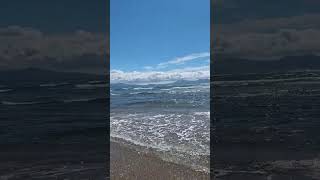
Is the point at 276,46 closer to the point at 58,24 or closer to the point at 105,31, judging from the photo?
the point at 105,31

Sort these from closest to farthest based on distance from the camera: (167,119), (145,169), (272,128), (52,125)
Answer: (52,125) → (272,128) → (145,169) → (167,119)

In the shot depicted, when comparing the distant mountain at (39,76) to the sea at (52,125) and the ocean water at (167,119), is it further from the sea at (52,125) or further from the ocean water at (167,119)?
the ocean water at (167,119)

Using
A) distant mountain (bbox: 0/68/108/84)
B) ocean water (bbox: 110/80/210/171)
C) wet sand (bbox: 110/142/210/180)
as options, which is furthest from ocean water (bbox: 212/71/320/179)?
ocean water (bbox: 110/80/210/171)

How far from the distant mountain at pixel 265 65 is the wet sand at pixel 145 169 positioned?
169cm

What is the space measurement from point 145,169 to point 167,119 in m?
2.30

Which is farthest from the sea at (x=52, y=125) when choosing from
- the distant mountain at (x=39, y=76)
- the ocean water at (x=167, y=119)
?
the ocean water at (x=167, y=119)

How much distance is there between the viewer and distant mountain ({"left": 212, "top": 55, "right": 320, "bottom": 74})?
430cm

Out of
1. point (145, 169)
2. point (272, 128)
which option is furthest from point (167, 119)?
point (272, 128)

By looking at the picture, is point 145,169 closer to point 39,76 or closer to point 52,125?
point 52,125

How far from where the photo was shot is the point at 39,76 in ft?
13.1

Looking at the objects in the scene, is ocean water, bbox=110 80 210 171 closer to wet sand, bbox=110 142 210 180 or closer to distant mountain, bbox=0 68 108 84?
wet sand, bbox=110 142 210 180

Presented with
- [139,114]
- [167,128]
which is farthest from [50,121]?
[139,114]

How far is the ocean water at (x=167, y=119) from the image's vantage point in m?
6.44

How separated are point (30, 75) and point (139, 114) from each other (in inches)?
160
